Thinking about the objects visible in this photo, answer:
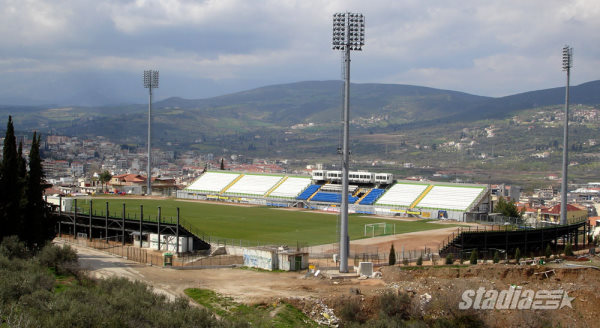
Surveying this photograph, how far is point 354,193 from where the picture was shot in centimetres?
8625

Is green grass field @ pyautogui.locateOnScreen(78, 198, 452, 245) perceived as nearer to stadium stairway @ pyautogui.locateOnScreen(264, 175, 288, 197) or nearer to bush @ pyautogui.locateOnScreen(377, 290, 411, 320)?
stadium stairway @ pyautogui.locateOnScreen(264, 175, 288, 197)

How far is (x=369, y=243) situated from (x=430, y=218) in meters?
23.5

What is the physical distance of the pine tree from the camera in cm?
3803

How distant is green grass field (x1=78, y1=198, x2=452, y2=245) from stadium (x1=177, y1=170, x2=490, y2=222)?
4.88 meters

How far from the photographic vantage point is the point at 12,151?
1560 inches

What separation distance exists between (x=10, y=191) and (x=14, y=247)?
5649mm

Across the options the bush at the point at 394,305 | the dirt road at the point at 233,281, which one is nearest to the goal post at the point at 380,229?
the dirt road at the point at 233,281

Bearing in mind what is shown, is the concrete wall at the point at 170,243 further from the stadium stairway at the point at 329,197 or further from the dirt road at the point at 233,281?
the stadium stairway at the point at 329,197

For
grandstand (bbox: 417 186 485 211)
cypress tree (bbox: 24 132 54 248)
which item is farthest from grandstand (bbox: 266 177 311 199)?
cypress tree (bbox: 24 132 54 248)

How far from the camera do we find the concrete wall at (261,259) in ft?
126

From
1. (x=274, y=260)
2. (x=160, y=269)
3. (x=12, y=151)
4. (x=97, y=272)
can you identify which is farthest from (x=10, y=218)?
(x=274, y=260)

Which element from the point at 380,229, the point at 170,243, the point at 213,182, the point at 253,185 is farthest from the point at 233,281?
the point at 213,182

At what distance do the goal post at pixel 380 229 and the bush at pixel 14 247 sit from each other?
31865mm

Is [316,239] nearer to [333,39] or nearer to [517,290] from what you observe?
[333,39]
